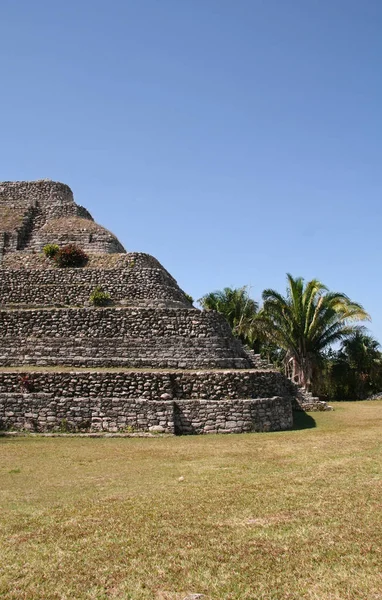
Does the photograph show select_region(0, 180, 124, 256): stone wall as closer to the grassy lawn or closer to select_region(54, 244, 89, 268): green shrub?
select_region(54, 244, 89, 268): green shrub

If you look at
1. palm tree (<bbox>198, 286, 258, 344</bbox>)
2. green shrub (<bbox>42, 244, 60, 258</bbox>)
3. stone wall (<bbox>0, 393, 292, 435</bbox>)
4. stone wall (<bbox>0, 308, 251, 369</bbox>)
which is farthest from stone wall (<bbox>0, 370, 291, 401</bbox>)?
palm tree (<bbox>198, 286, 258, 344</bbox>)

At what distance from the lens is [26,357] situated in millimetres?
20859

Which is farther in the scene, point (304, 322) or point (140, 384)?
point (304, 322)

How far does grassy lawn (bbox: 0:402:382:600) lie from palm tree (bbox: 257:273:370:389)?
21.0 m

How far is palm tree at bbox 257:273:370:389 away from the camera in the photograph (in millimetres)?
34281

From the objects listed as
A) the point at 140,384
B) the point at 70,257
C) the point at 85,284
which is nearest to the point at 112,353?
the point at 140,384

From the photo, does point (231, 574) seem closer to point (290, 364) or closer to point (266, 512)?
point (266, 512)

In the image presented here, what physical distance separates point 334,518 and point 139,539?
2.84 m

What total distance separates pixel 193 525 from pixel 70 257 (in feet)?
69.1

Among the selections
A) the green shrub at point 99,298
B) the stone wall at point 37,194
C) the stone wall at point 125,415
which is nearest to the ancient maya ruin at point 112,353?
the stone wall at point 125,415

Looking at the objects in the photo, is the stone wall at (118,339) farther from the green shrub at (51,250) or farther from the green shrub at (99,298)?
the green shrub at (51,250)

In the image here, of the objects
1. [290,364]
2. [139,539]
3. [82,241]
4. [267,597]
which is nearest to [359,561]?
[267,597]

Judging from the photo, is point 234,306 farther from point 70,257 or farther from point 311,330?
point 70,257

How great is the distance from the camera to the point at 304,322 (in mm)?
34281
